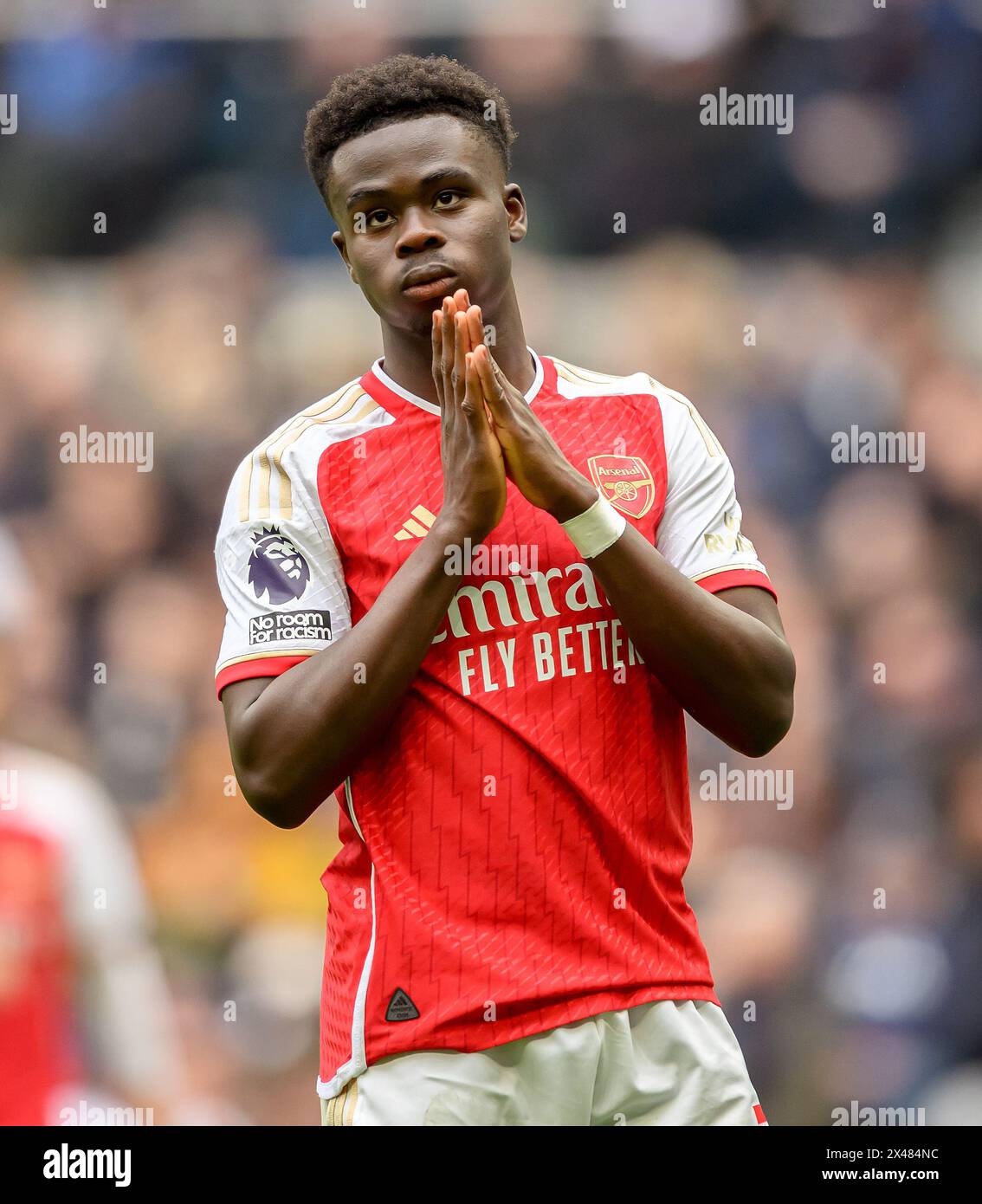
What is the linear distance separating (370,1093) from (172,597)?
304 cm

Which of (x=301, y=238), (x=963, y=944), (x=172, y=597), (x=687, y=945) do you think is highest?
(x=301, y=238)

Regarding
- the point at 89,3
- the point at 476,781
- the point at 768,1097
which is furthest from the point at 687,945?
the point at 89,3

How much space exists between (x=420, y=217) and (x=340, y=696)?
0.69 metres

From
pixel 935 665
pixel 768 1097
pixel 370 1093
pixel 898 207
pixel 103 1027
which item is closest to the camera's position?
pixel 370 1093

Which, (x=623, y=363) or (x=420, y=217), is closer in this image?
(x=420, y=217)

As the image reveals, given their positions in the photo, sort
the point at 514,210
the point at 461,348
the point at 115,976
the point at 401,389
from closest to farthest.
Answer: the point at 461,348 → the point at 401,389 → the point at 514,210 → the point at 115,976

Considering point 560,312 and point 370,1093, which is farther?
point 560,312

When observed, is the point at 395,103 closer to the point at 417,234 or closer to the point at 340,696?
the point at 417,234

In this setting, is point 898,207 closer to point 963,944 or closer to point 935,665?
point 935,665

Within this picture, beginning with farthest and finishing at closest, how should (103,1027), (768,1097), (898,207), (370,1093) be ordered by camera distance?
(898,207) < (768,1097) < (103,1027) < (370,1093)

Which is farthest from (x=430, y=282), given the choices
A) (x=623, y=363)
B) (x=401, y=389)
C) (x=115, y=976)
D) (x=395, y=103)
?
(x=623, y=363)

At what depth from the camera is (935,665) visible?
4.80m

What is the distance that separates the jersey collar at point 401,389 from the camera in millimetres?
2291

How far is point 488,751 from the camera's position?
2053mm
